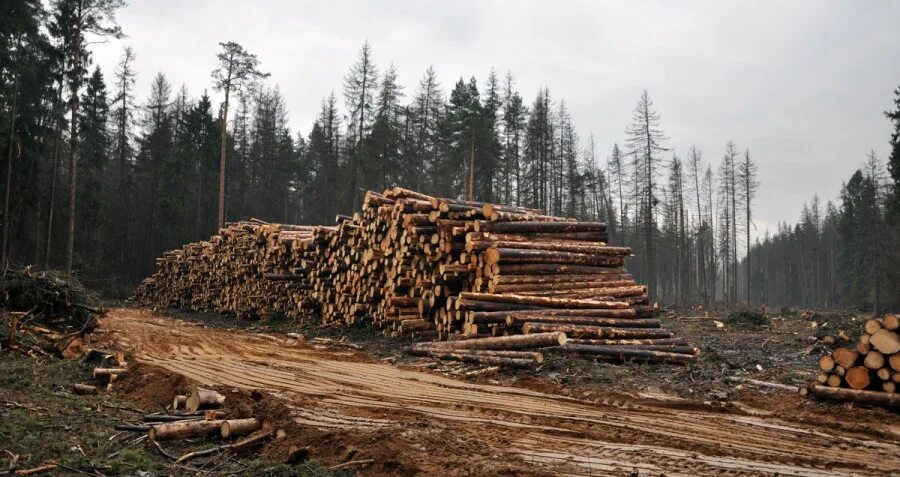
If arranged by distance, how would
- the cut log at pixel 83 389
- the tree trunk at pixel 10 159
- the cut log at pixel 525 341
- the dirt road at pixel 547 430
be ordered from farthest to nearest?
the tree trunk at pixel 10 159
the cut log at pixel 525 341
the cut log at pixel 83 389
the dirt road at pixel 547 430

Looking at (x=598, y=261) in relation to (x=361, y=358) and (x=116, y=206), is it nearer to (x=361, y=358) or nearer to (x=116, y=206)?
(x=361, y=358)

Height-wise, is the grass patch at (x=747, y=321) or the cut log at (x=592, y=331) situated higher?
the cut log at (x=592, y=331)

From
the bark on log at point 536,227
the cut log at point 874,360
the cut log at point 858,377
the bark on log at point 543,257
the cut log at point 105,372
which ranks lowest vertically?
the cut log at point 105,372

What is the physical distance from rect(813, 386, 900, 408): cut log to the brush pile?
11.0m

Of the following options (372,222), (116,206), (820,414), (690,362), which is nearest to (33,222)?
(116,206)

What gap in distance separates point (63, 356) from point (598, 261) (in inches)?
400

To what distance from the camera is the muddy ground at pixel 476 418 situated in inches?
169

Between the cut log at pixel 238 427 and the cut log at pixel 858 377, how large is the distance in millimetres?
6724

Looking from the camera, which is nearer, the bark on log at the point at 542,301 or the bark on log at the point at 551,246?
the bark on log at the point at 542,301

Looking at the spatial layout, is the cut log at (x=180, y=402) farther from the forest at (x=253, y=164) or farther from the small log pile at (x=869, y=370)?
the forest at (x=253, y=164)

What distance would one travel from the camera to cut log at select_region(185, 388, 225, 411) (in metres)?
5.69

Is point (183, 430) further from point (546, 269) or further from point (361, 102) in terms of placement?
point (361, 102)

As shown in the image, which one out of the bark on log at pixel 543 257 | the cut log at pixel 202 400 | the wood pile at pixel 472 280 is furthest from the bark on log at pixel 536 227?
the cut log at pixel 202 400

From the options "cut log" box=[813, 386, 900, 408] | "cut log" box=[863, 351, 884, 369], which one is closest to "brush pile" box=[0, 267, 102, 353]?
"cut log" box=[813, 386, 900, 408]
